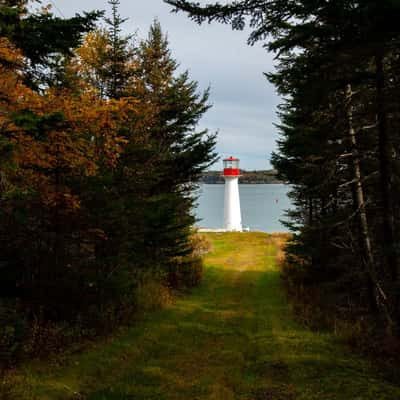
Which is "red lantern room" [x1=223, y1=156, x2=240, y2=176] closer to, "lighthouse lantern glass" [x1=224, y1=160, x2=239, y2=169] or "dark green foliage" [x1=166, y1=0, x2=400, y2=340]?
"lighthouse lantern glass" [x1=224, y1=160, x2=239, y2=169]

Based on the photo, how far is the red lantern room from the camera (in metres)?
46.7

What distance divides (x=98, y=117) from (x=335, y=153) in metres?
7.00

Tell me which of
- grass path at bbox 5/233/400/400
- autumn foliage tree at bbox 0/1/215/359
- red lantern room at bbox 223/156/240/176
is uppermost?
red lantern room at bbox 223/156/240/176

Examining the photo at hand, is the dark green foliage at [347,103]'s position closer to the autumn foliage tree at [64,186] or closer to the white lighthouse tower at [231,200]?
the autumn foliage tree at [64,186]

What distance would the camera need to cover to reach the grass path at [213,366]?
6.34 m

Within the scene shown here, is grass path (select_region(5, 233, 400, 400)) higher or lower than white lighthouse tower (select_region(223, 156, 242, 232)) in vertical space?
lower

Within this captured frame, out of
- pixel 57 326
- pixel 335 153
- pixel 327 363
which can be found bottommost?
pixel 327 363

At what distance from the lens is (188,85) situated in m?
18.5

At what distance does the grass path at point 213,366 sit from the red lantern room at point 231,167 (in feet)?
113

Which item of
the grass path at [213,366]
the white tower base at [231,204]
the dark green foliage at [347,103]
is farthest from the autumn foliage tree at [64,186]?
the white tower base at [231,204]

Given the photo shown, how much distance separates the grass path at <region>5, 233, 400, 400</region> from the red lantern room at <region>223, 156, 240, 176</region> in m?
34.4

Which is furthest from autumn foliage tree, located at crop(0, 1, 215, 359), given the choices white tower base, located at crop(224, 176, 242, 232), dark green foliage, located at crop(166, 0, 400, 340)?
white tower base, located at crop(224, 176, 242, 232)

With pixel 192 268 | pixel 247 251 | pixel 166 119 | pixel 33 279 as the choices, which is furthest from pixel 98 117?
pixel 247 251

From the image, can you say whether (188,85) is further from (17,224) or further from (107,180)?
(17,224)
